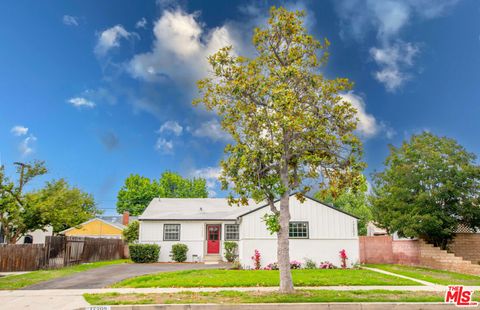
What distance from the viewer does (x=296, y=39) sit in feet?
42.3

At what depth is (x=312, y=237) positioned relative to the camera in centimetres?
2131

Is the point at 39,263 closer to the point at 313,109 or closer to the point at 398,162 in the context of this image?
the point at 313,109

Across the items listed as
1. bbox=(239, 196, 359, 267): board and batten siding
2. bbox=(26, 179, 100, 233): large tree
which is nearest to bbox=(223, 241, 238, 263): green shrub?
bbox=(239, 196, 359, 267): board and batten siding

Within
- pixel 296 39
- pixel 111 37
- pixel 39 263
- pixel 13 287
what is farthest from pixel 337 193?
pixel 111 37

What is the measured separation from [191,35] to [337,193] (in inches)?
585

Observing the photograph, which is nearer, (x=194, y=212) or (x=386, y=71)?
(x=386, y=71)

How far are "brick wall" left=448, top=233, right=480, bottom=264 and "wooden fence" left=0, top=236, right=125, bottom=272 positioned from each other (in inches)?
849

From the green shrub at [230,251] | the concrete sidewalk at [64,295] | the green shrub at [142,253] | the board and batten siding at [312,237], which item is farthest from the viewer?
the green shrub at [230,251]

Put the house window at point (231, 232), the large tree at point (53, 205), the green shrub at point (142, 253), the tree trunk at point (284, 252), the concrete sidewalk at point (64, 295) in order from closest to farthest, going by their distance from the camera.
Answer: the concrete sidewalk at point (64, 295), the tree trunk at point (284, 252), the large tree at point (53, 205), the green shrub at point (142, 253), the house window at point (231, 232)

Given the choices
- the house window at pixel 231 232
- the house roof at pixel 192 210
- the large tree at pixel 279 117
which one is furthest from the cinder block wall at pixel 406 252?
the large tree at pixel 279 117

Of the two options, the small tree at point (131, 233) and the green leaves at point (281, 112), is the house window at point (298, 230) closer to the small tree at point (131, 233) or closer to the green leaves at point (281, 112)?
the green leaves at point (281, 112)

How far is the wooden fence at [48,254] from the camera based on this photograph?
1986 centimetres

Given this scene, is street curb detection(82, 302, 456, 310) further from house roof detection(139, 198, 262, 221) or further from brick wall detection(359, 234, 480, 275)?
house roof detection(139, 198, 262, 221)

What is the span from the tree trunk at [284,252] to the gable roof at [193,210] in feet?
45.9
